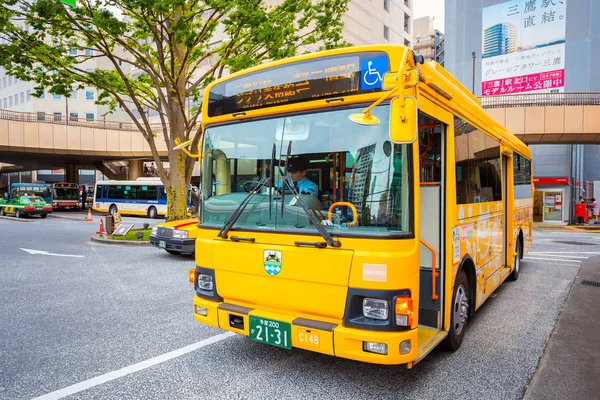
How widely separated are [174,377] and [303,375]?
48.4 inches

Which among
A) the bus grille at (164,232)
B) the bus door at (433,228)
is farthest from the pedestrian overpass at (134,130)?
the bus door at (433,228)

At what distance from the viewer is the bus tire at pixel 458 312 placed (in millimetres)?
4629

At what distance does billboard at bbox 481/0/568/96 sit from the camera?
86.8 ft

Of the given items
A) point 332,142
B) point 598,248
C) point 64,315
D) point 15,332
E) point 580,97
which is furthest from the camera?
point 580,97

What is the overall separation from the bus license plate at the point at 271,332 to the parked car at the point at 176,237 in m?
7.42

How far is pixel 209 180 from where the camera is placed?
187 inches

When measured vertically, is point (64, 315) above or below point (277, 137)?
below

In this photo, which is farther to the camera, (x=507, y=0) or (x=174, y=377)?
(x=507, y=0)

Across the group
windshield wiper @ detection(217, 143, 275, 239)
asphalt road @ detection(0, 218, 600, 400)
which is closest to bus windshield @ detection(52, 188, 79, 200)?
asphalt road @ detection(0, 218, 600, 400)

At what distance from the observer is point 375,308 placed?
3537mm

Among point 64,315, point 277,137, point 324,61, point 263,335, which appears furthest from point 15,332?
point 324,61

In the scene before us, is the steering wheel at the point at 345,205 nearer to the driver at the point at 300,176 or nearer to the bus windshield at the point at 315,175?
the bus windshield at the point at 315,175

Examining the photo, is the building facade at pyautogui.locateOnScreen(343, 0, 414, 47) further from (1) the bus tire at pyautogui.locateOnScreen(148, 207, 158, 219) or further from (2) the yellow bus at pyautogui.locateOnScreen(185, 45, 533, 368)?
(2) the yellow bus at pyautogui.locateOnScreen(185, 45, 533, 368)

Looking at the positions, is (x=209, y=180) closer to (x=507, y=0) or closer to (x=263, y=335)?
(x=263, y=335)
